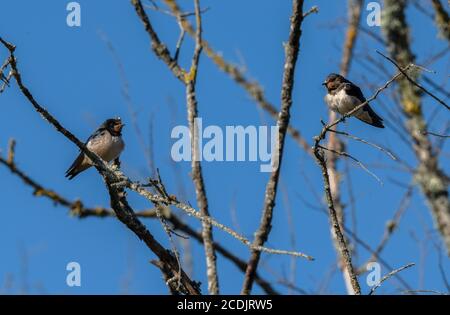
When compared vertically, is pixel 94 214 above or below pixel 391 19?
below

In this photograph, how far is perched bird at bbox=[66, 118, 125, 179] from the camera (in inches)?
357

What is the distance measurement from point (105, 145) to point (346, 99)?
2135mm

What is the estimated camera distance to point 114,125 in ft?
30.8

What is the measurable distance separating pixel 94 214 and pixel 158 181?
624cm

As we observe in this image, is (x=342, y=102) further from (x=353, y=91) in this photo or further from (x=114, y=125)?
(x=114, y=125)

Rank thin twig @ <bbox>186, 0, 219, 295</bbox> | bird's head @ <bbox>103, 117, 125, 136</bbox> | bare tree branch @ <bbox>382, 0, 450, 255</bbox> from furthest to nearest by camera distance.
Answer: bare tree branch @ <bbox>382, 0, 450, 255</bbox>
bird's head @ <bbox>103, 117, 125, 136</bbox>
thin twig @ <bbox>186, 0, 219, 295</bbox>

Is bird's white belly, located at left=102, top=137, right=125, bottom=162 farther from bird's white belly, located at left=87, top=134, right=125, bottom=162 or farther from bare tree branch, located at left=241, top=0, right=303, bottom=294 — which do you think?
bare tree branch, located at left=241, top=0, right=303, bottom=294

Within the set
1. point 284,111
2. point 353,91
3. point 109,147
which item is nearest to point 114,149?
point 109,147

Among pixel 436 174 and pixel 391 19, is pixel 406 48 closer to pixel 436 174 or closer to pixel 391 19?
pixel 391 19

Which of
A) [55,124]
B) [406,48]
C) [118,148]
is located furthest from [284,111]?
[406,48]

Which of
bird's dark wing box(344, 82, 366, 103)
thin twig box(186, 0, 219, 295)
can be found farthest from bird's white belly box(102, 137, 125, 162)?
bird's dark wing box(344, 82, 366, 103)
